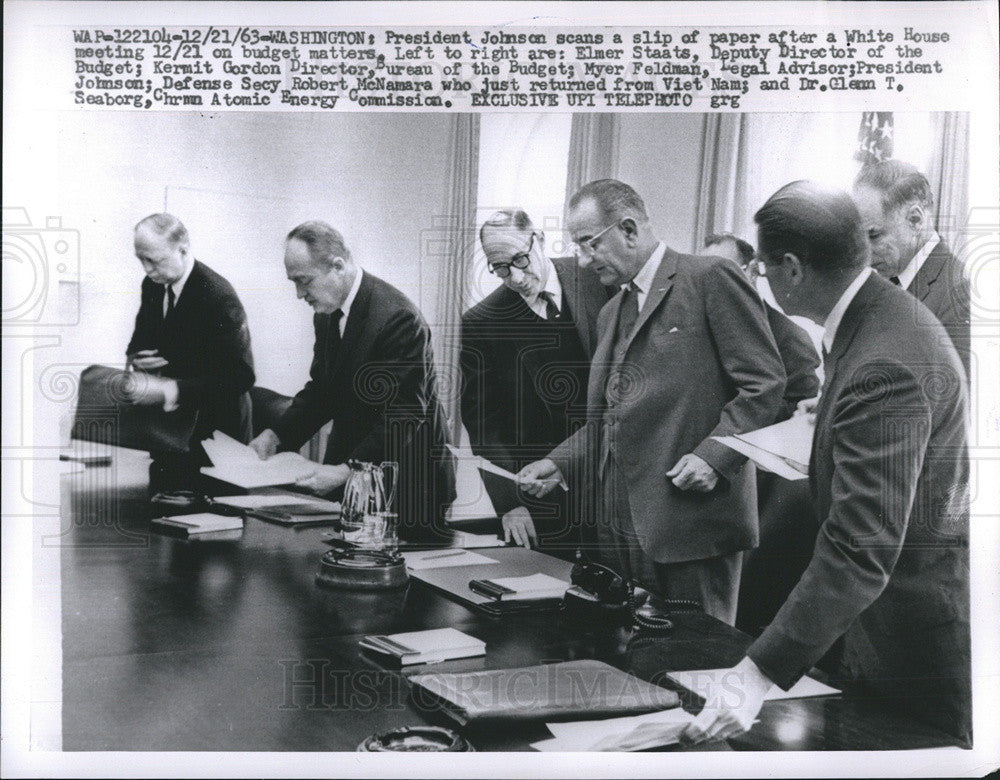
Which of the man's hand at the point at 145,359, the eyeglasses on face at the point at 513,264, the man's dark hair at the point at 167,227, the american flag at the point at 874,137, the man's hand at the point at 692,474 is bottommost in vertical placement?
the man's hand at the point at 692,474

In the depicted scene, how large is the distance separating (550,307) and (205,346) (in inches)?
33.9

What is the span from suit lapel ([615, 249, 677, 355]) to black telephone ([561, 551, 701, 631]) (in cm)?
60

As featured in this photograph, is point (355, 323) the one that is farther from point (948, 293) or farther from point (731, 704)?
point (948, 293)

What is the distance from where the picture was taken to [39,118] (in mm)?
2457

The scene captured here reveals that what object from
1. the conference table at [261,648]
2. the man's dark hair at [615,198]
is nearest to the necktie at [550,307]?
the man's dark hair at [615,198]

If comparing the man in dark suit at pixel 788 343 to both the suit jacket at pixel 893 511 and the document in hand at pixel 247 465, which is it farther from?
the document in hand at pixel 247 465

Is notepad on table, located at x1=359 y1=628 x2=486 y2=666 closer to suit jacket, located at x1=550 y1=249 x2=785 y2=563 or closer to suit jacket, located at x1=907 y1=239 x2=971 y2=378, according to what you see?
suit jacket, located at x1=550 y1=249 x2=785 y2=563

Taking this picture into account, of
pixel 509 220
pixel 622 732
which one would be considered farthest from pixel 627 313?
pixel 622 732

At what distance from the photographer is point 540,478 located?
2475mm

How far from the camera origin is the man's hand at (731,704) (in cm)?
207

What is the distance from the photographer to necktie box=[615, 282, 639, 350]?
96.2 inches

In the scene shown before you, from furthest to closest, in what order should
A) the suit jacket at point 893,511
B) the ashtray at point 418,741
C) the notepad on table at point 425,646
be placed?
the suit jacket at point 893,511 → the notepad on table at point 425,646 → the ashtray at point 418,741

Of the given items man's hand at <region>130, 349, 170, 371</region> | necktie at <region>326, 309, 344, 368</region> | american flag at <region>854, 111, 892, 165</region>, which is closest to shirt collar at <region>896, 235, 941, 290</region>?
american flag at <region>854, 111, 892, 165</region>

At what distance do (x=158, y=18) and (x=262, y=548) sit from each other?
132cm
